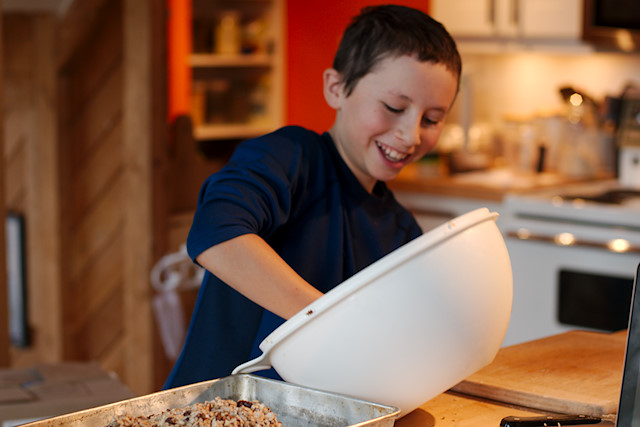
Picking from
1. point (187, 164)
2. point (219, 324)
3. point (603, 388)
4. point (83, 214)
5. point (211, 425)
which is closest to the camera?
point (211, 425)

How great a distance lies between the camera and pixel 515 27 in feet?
11.3

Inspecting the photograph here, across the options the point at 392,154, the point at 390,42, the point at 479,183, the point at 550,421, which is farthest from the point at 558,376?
the point at 479,183

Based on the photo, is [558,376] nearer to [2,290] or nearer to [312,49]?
[2,290]

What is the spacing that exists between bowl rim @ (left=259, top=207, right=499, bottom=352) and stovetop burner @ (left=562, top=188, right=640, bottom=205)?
88.7 inches

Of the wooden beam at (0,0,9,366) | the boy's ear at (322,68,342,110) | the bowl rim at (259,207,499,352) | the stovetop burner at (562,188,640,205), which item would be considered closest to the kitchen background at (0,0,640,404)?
the stovetop burner at (562,188,640,205)

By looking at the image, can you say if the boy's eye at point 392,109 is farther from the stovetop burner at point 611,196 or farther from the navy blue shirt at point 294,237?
the stovetop burner at point 611,196

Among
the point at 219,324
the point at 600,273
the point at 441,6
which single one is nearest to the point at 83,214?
the point at 441,6

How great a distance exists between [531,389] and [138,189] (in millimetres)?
2159

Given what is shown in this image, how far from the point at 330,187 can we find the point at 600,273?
1.89 meters

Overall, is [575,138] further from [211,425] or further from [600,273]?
[211,425]

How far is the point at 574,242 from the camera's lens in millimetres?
2959

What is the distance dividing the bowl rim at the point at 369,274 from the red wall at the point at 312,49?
2.29 meters

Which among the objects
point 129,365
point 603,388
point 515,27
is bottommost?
point 129,365

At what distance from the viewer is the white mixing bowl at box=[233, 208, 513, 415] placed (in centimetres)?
85
